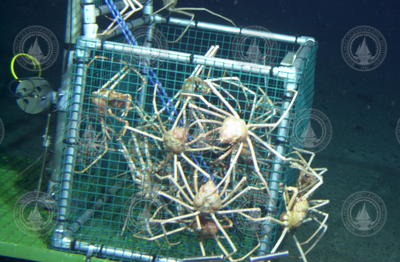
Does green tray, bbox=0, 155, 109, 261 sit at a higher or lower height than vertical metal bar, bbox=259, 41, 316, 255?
lower

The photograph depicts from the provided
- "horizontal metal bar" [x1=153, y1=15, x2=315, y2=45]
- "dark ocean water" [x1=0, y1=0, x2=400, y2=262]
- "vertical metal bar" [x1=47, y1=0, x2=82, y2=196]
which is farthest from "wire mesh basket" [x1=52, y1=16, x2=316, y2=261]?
"dark ocean water" [x1=0, y1=0, x2=400, y2=262]

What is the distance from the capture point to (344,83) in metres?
2.71

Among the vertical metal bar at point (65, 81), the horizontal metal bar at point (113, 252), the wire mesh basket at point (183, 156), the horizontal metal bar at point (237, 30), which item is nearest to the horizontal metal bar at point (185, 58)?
the wire mesh basket at point (183, 156)

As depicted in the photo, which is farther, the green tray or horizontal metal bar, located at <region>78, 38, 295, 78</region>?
the green tray

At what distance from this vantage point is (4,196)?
2.01 m

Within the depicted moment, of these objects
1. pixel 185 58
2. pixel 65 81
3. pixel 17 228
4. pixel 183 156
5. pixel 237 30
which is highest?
pixel 237 30

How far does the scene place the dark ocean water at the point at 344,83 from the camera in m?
2.61

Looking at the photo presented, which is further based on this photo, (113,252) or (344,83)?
(344,83)

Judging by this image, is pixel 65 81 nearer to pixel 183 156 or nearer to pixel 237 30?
pixel 183 156

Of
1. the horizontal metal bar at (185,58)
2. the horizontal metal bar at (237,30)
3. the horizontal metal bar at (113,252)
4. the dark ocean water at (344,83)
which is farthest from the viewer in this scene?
the dark ocean water at (344,83)

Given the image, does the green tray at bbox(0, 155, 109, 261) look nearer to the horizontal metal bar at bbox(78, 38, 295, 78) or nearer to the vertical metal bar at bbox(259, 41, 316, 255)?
the vertical metal bar at bbox(259, 41, 316, 255)

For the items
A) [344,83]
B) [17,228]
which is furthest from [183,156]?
Result: [344,83]

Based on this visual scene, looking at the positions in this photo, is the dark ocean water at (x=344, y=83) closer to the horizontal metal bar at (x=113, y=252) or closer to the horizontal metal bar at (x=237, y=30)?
the horizontal metal bar at (x=237, y=30)

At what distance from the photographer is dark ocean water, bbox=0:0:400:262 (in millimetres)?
2605
